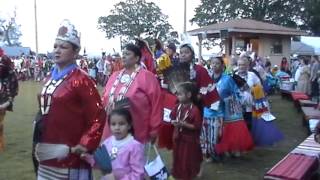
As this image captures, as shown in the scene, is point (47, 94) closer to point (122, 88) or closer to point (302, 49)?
point (122, 88)

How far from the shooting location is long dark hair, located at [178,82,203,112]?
6.73m

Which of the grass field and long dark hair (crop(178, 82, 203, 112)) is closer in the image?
long dark hair (crop(178, 82, 203, 112))

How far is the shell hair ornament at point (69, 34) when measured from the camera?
3801mm

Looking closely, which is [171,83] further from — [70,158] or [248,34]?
[248,34]

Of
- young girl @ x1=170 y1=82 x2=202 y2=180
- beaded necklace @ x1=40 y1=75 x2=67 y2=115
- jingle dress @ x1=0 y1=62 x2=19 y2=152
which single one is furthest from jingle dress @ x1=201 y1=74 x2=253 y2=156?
beaded necklace @ x1=40 y1=75 x2=67 y2=115

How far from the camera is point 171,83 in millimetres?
7602

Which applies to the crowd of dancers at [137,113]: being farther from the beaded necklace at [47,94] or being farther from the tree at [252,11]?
the tree at [252,11]

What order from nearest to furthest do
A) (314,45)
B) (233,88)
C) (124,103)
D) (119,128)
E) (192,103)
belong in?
1. (119,128)
2. (124,103)
3. (192,103)
4. (233,88)
5. (314,45)

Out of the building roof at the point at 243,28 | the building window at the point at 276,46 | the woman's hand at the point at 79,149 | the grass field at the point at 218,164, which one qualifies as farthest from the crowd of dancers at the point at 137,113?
the building window at the point at 276,46

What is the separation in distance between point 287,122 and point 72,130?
10824 mm

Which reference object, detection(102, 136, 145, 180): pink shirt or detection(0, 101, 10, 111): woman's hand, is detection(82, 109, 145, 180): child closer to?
detection(102, 136, 145, 180): pink shirt

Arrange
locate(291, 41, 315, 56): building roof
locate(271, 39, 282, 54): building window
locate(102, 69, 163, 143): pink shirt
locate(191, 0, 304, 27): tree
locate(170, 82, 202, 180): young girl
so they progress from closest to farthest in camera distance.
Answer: locate(102, 69, 163, 143): pink shirt < locate(170, 82, 202, 180): young girl < locate(271, 39, 282, 54): building window < locate(291, 41, 315, 56): building roof < locate(191, 0, 304, 27): tree

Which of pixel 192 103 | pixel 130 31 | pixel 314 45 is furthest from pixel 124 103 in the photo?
pixel 130 31

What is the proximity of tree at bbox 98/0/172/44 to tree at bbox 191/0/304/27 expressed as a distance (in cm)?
1237
